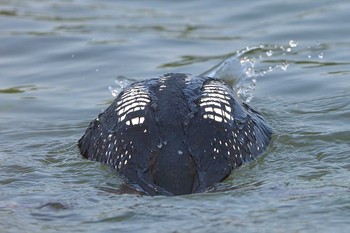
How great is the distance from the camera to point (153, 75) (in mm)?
9383

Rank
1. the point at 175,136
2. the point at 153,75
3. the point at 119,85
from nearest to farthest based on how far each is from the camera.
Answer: the point at 175,136 → the point at 119,85 → the point at 153,75

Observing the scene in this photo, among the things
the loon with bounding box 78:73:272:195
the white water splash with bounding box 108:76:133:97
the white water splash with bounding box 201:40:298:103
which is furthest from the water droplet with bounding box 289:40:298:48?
the loon with bounding box 78:73:272:195

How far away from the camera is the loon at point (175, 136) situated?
19.0ft

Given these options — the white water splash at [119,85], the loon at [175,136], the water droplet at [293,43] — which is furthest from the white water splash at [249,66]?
the loon at [175,136]

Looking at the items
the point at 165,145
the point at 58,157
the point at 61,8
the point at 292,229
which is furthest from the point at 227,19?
the point at 292,229

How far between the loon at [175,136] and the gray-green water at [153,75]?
0.40ft

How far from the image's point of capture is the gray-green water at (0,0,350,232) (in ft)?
17.7

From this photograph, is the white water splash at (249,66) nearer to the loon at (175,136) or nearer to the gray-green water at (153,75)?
the gray-green water at (153,75)

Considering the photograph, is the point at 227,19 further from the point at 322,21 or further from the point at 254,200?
the point at 254,200

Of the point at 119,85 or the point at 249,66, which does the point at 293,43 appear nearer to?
the point at 249,66

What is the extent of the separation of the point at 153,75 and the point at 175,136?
140 inches

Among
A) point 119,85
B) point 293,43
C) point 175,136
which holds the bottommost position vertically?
point 175,136

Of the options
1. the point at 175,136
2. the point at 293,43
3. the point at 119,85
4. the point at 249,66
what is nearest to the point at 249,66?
the point at 249,66

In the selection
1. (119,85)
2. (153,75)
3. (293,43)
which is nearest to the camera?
(119,85)
